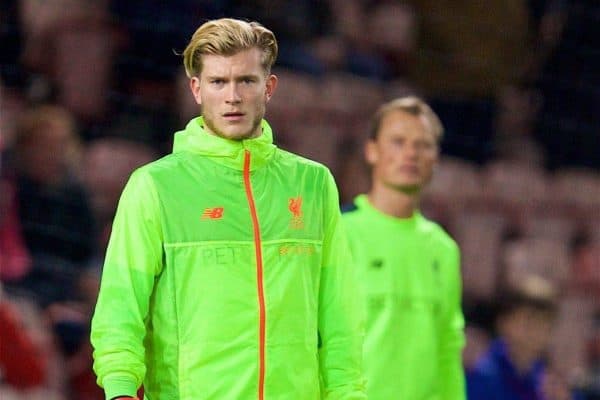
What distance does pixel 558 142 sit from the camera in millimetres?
10227

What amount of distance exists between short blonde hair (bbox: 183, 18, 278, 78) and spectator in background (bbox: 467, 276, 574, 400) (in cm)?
344

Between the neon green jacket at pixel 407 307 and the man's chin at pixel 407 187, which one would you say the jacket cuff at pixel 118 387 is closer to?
the neon green jacket at pixel 407 307

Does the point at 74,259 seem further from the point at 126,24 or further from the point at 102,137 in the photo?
the point at 126,24

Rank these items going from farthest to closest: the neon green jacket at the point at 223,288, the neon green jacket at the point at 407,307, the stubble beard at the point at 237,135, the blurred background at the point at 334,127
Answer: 1. the blurred background at the point at 334,127
2. the neon green jacket at the point at 407,307
3. the stubble beard at the point at 237,135
4. the neon green jacket at the point at 223,288

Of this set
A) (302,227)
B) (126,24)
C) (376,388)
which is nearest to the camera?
(302,227)

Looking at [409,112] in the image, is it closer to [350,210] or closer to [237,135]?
[350,210]

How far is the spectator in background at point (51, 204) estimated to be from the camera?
23.8 feet

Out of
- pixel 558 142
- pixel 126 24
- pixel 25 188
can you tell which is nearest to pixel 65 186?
pixel 25 188

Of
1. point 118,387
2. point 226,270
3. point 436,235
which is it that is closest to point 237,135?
point 226,270

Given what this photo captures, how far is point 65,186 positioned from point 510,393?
2.15m

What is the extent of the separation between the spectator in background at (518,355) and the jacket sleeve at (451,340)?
3.98 ft

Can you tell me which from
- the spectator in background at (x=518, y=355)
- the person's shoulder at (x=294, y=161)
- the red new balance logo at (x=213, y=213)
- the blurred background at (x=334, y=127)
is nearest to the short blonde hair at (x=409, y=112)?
the spectator in background at (x=518, y=355)

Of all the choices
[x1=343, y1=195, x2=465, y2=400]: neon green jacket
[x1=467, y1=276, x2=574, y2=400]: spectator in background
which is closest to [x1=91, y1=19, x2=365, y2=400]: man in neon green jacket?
[x1=343, y1=195, x2=465, y2=400]: neon green jacket

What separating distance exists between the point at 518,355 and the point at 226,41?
3759 mm
